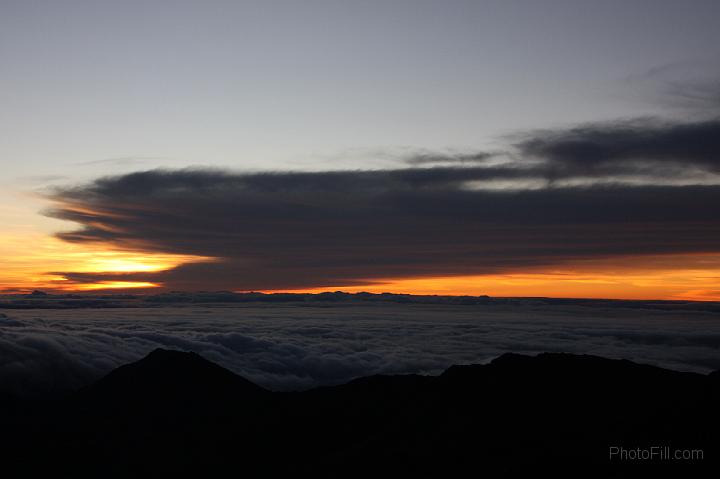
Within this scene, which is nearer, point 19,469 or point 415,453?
point 415,453

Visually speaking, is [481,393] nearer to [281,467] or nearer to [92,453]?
[281,467]

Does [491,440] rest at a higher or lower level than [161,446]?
higher

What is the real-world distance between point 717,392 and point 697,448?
839 inches

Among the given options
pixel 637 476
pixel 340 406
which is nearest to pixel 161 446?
pixel 340 406

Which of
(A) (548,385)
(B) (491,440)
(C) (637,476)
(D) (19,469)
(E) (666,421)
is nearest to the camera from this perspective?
(C) (637,476)

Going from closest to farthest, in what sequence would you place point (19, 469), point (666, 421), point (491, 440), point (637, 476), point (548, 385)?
point (637, 476), point (666, 421), point (491, 440), point (548, 385), point (19, 469)

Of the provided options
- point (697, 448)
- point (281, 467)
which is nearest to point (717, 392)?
point (697, 448)

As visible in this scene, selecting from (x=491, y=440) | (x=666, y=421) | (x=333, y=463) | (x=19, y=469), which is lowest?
(x=19, y=469)

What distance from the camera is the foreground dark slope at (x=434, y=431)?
345 feet

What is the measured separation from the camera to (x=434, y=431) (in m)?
139

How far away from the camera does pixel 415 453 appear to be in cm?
13088

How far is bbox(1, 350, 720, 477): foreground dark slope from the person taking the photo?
10525 centimetres

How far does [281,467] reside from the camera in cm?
15788

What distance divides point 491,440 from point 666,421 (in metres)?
32.1
